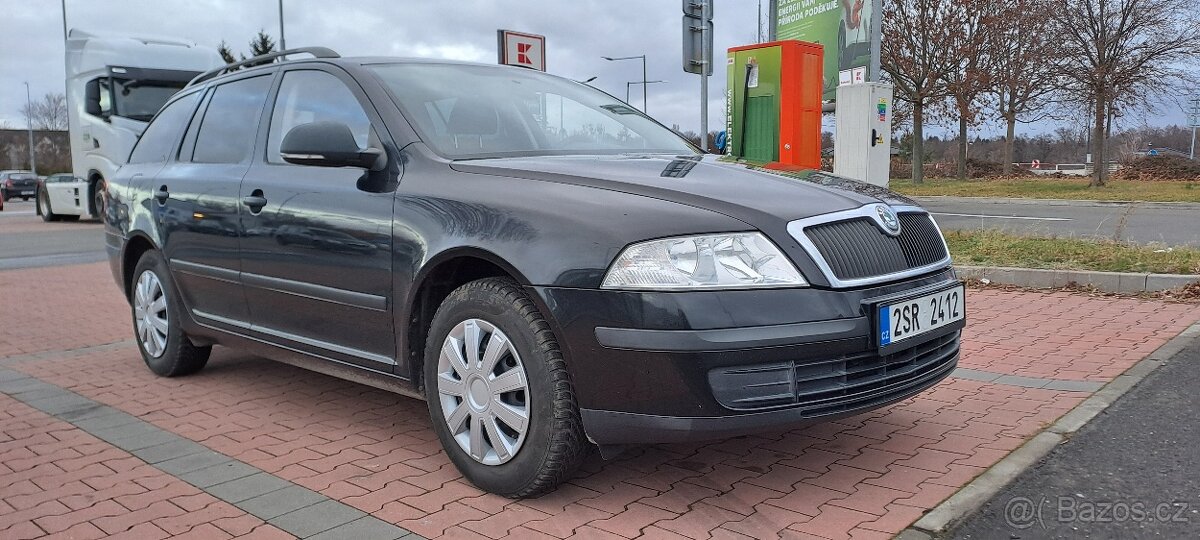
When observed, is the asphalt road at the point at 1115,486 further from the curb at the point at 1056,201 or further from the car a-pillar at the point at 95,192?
the car a-pillar at the point at 95,192

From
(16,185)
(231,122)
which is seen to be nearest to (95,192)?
(231,122)

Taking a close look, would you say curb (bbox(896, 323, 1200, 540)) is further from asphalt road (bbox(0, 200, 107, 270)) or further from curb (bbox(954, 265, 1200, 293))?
asphalt road (bbox(0, 200, 107, 270))

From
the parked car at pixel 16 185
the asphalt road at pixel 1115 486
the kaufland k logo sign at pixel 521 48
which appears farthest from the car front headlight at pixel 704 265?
the parked car at pixel 16 185

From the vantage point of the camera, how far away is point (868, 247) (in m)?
2.99

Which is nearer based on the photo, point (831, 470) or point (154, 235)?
point (831, 470)

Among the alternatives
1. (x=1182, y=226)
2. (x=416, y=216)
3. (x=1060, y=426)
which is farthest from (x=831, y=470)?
(x=1182, y=226)

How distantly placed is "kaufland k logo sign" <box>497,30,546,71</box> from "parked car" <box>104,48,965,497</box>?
518 cm

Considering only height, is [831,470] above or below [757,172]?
below

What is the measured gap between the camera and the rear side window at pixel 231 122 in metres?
4.45

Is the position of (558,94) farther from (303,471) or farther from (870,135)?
(870,135)

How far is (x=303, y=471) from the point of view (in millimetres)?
3479

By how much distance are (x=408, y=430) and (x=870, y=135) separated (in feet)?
29.4

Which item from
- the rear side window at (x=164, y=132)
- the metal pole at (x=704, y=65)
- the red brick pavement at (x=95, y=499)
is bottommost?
the red brick pavement at (x=95, y=499)

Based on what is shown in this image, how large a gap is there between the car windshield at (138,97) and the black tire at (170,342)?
41.3ft
